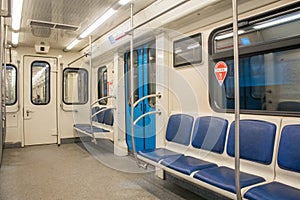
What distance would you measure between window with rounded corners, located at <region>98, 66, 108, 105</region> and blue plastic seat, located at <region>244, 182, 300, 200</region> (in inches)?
171

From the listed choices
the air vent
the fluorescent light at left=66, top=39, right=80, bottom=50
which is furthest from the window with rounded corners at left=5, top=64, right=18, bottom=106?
the air vent

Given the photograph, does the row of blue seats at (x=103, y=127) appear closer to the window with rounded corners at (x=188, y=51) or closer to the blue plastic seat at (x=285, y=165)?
the window with rounded corners at (x=188, y=51)

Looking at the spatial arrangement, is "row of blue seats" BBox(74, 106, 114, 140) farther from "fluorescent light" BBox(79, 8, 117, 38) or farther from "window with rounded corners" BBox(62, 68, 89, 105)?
"fluorescent light" BBox(79, 8, 117, 38)

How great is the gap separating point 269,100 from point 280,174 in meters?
0.63

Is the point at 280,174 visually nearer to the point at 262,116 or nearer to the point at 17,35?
the point at 262,116

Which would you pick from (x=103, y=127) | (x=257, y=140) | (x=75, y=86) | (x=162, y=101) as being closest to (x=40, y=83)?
(x=75, y=86)

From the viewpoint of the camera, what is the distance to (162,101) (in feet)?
11.1

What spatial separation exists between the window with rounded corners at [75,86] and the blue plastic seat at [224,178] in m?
4.92

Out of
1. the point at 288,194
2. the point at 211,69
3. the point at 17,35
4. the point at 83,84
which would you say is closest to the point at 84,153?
the point at 83,84

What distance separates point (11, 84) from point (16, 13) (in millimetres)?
2785

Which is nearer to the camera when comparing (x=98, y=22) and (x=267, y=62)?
(x=267, y=62)

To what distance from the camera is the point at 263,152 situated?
2045 mm

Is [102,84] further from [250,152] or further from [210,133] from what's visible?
[250,152]

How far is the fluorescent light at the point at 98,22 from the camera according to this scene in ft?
11.3
